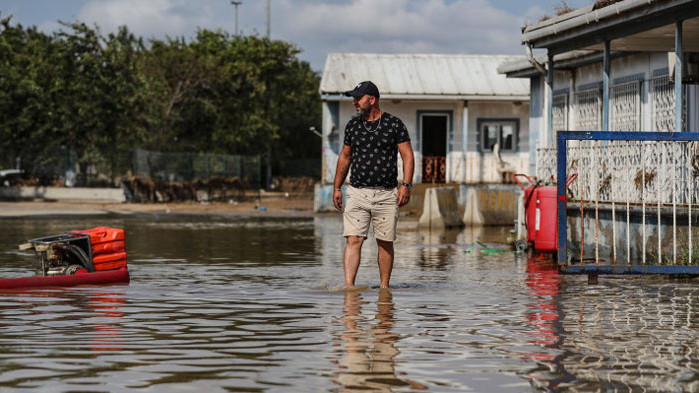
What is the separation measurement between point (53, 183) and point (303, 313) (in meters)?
38.7

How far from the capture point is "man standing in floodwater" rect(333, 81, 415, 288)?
1251 centimetres

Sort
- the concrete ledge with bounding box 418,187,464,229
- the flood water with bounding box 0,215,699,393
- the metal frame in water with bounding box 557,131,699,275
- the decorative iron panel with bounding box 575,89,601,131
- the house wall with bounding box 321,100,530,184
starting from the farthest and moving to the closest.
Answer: the house wall with bounding box 321,100,530,184
the concrete ledge with bounding box 418,187,464,229
the decorative iron panel with bounding box 575,89,601,131
the metal frame in water with bounding box 557,131,699,275
the flood water with bounding box 0,215,699,393

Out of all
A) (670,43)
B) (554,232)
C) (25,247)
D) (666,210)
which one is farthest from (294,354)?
(670,43)

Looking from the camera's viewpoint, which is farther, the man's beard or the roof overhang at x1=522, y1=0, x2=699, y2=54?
the roof overhang at x1=522, y1=0, x2=699, y2=54

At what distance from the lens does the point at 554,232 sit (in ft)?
58.9

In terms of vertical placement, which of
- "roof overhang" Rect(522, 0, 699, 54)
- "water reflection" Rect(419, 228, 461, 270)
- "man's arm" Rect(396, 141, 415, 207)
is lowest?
"water reflection" Rect(419, 228, 461, 270)

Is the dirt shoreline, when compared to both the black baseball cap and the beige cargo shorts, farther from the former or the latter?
the black baseball cap

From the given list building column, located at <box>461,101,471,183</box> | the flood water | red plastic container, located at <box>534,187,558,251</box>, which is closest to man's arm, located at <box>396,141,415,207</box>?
the flood water

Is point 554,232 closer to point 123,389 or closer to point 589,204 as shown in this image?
point 589,204

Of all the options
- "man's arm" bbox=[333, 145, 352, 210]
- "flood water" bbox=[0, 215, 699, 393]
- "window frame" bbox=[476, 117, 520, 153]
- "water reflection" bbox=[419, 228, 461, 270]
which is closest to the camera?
"flood water" bbox=[0, 215, 699, 393]

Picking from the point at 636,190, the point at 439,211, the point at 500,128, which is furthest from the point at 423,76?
the point at 636,190

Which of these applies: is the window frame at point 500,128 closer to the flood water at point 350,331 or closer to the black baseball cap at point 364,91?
the flood water at point 350,331

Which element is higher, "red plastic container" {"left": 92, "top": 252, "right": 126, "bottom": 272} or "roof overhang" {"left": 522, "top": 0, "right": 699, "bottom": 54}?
"roof overhang" {"left": 522, "top": 0, "right": 699, "bottom": 54}

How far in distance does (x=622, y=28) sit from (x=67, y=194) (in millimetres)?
31781
